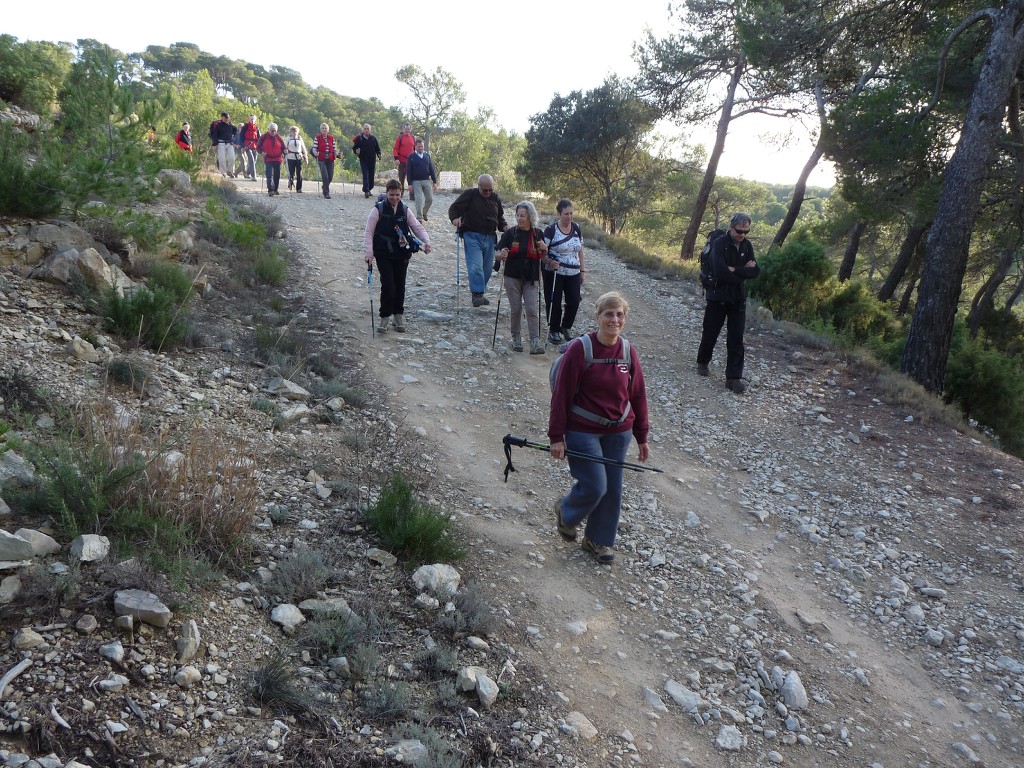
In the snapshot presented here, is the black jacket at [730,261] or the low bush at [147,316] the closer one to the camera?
the low bush at [147,316]

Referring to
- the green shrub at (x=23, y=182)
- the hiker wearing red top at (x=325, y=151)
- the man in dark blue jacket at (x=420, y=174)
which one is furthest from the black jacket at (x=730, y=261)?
the hiker wearing red top at (x=325, y=151)

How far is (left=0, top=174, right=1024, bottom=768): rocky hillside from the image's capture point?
2871mm

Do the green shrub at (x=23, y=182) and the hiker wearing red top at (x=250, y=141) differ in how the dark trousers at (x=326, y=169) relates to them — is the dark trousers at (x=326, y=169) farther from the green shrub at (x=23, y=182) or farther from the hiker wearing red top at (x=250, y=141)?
the green shrub at (x=23, y=182)

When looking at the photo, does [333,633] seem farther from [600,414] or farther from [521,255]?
[521,255]

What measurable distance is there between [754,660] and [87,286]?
21.2 feet

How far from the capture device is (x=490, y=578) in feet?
14.9

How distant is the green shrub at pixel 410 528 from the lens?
171 inches

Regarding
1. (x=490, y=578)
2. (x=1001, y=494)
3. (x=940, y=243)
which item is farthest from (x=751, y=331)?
(x=490, y=578)

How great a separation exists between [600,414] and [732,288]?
475cm

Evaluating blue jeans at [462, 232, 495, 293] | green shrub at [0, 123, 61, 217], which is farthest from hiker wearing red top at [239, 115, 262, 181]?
green shrub at [0, 123, 61, 217]

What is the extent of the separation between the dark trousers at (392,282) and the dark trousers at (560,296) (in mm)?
2000

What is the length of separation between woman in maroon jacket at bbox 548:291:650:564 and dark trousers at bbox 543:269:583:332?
4.54 m

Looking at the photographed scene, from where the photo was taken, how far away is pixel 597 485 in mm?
4801

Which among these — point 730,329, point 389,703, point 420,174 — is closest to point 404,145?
point 420,174
